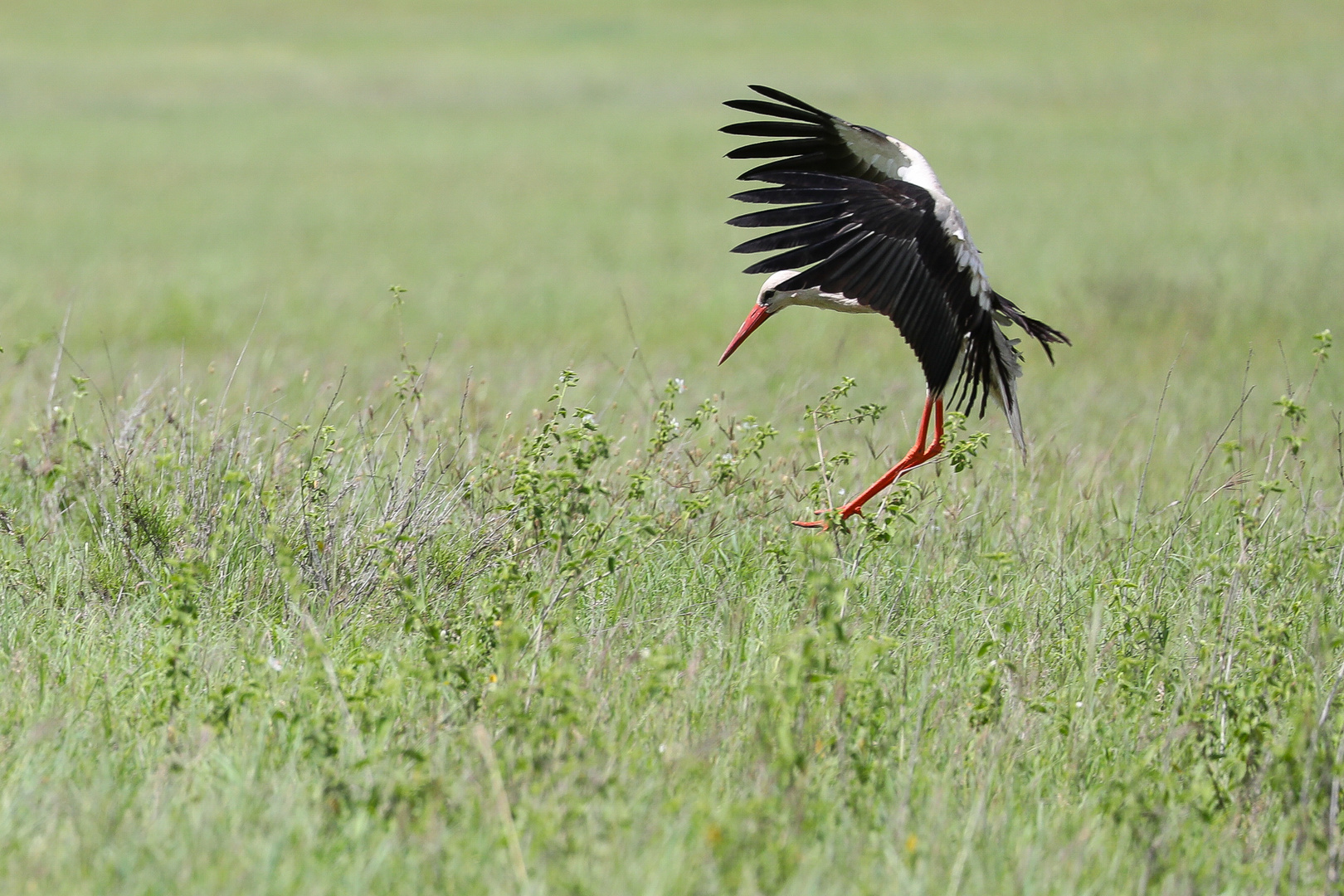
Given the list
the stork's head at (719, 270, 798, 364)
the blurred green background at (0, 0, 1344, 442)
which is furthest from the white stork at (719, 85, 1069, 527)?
the blurred green background at (0, 0, 1344, 442)

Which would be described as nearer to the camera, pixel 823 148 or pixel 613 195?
pixel 823 148

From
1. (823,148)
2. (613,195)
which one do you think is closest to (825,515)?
(823,148)

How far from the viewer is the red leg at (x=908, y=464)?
13.1 ft

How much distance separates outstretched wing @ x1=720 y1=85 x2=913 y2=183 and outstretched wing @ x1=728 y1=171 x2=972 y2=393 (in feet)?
0.30

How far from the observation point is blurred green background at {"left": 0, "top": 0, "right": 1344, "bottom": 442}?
8.73 meters

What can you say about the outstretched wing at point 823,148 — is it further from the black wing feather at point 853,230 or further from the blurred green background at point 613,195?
the blurred green background at point 613,195

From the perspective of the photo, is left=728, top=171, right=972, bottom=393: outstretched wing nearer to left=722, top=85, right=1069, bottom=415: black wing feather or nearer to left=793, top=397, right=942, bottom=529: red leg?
left=722, top=85, right=1069, bottom=415: black wing feather

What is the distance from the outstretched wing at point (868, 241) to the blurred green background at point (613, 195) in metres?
1.45

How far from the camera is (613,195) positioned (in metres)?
17.0

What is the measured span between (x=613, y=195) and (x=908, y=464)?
13030mm

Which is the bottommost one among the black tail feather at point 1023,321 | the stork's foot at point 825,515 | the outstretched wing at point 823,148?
the stork's foot at point 825,515

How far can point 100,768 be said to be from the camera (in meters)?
2.57

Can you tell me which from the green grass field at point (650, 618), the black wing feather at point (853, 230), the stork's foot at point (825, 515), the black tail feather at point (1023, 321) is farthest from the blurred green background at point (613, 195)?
the stork's foot at point (825, 515)

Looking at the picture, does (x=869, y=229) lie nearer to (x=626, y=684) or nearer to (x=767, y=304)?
(x=767, y=304)
